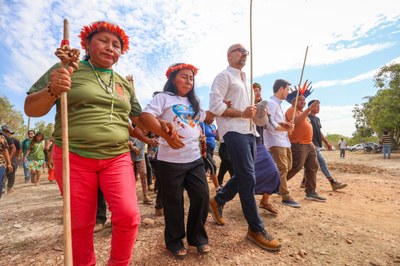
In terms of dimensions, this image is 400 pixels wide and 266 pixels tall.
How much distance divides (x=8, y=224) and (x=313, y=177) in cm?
542

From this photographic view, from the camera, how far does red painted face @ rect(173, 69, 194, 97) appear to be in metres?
2.66

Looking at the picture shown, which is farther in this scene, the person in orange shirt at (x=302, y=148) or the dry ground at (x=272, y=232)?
the person in orange shirt at (x=302, y=148)

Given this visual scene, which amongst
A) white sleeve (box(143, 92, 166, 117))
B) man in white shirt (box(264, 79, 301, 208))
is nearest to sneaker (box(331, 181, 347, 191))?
man in white shirt (box(264, 79, 301, 208))

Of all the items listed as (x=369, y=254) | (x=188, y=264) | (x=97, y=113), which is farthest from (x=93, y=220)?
(x=369, y=254)

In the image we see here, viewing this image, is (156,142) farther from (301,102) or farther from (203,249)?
(301,102)

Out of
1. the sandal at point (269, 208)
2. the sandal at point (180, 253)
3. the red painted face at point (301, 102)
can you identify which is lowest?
the sandal at point (180, 253)

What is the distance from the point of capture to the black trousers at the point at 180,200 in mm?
Result: 2445

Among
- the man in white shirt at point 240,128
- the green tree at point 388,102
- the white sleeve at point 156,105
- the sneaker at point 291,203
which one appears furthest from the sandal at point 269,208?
the green tree at point 388,102

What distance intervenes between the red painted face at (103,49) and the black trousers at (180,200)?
1.11 metres

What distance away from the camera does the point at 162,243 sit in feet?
8.80

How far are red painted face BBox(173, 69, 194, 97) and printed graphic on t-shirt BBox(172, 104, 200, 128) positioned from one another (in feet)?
0.60

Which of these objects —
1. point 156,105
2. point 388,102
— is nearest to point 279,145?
point 156,105

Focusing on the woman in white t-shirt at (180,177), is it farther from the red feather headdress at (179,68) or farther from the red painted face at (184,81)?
the red feather headdress at (179,68)

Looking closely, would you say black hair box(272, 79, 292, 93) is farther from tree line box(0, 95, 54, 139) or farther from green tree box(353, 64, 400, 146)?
tree line box(0, 95, 54, 139)
